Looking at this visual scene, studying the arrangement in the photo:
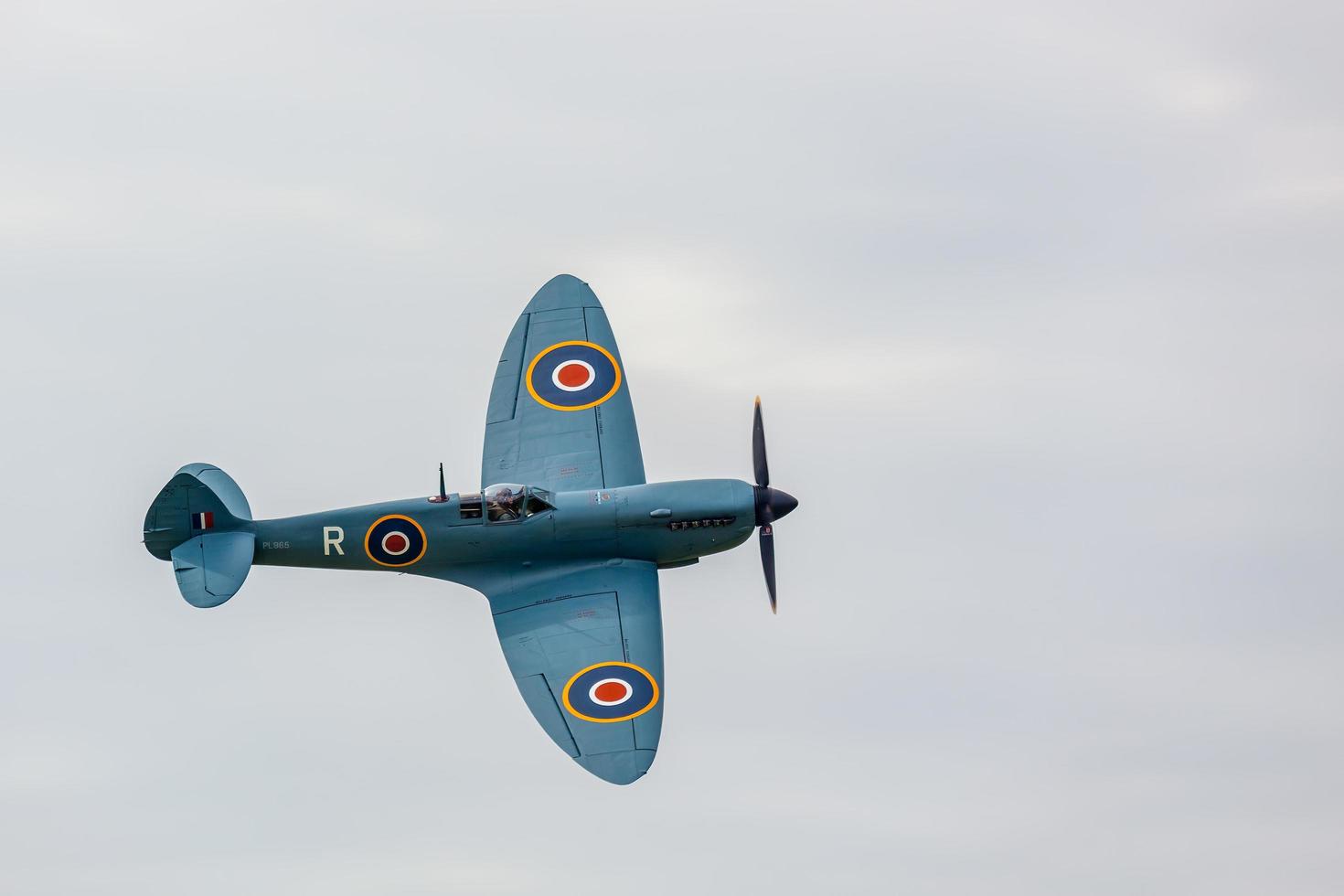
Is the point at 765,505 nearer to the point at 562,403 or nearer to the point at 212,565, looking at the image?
the point at 562,403

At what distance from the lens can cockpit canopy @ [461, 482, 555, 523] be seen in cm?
3431

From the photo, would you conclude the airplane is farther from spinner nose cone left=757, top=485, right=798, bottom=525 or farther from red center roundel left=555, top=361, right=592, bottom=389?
red center roundel left=555, top=361, right=592, bottom=389

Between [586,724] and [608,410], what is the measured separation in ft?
16.1

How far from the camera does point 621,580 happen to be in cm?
3444

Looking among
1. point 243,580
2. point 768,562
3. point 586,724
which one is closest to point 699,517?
point 768,562

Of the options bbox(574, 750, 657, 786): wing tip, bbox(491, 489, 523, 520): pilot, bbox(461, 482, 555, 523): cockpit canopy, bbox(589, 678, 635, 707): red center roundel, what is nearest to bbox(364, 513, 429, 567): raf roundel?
bbox(461, 482, 555, 523): cockpit canopy

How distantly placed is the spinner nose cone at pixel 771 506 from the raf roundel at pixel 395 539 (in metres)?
4.38

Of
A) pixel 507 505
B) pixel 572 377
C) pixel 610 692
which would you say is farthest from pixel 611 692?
pixel 572 377

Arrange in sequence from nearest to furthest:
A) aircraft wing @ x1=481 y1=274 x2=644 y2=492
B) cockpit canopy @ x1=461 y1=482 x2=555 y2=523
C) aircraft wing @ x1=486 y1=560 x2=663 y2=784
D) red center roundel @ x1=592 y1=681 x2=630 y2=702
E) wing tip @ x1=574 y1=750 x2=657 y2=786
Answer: wing tip @ x1=574 y1=750 x2=657 y2=786 < aircraft wing @ x1=486 y1=560 x2=663 y2=784 < red center roundel @ x1=592 y1=681 x2=630 y2=702 < cockpit canopy @ x1=461 y1=482 x2=555 y2=523 < aircraft wing @ x1=481 y1=274 x2=644 y2=492

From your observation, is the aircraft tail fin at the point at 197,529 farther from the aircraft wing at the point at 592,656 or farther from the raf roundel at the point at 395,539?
the aircraft wing at the point at 592,656

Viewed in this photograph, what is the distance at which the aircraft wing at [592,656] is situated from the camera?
107ft

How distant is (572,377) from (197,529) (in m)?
5.54

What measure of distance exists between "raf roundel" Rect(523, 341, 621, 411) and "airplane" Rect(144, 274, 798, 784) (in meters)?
0.99

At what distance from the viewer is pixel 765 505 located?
34844 mm
